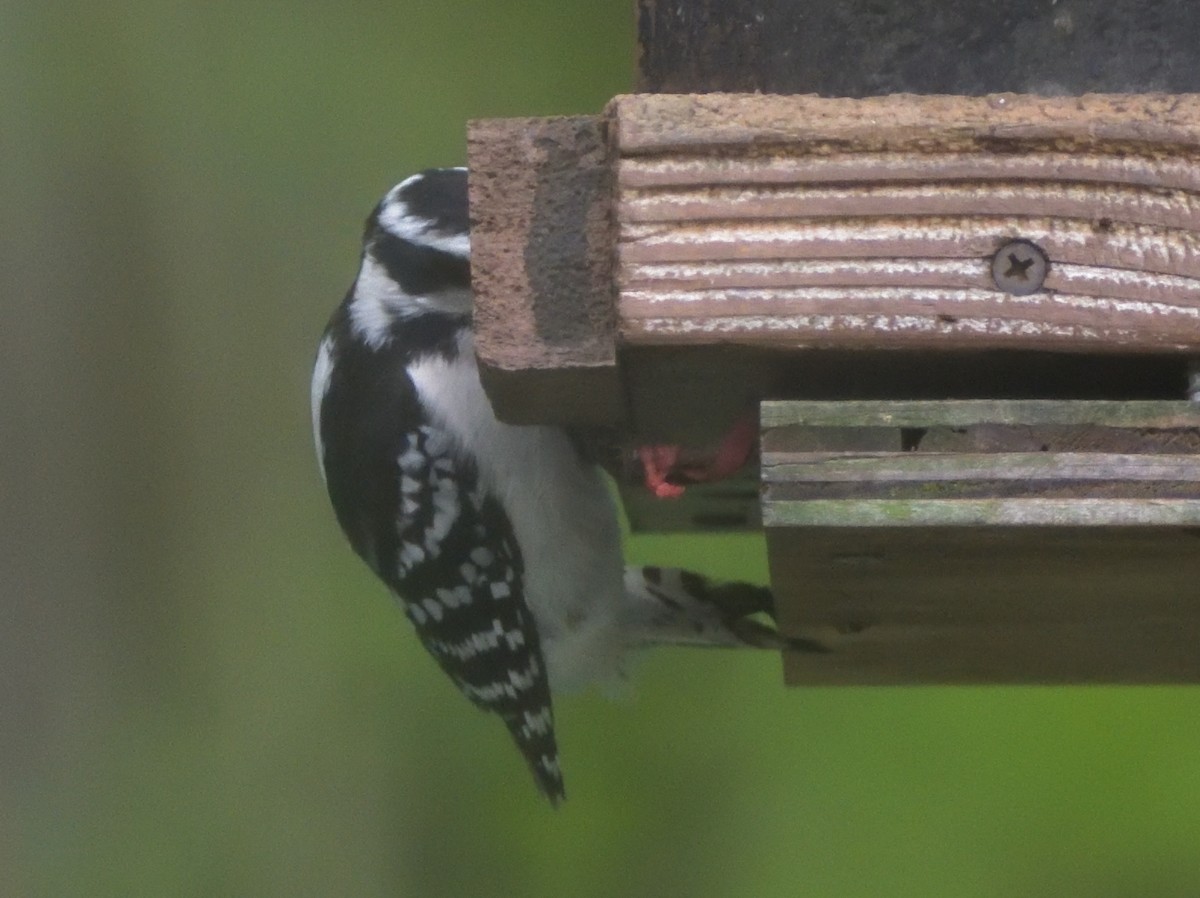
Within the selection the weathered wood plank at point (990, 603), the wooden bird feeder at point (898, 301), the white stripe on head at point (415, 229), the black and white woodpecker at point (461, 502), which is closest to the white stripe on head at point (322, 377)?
the black and white woodpecker at point (461, 502)

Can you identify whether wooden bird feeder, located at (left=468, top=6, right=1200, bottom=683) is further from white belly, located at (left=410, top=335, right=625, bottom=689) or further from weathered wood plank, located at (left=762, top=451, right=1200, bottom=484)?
white belly, located at (left=410, top=335, right=625, bottom=689)

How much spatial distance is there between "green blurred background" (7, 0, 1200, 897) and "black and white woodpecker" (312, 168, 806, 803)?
0.27m

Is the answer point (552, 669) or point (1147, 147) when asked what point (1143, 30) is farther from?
point (552, 669)

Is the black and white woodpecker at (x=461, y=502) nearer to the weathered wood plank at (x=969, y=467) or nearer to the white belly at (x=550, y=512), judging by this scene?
the white belly at (x=550, y=512)

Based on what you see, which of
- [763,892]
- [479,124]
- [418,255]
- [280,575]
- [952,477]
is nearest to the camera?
[952,477]

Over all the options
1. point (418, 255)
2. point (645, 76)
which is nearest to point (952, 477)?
point (645, 76)

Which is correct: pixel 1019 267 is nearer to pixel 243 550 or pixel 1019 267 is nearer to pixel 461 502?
pixel 461 502

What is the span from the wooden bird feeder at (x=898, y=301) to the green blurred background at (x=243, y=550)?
1.38 meters

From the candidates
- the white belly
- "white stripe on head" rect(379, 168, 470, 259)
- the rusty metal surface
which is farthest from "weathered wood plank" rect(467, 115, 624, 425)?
the white belly

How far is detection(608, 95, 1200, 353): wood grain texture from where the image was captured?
1.03 m

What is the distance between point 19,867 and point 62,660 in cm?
36

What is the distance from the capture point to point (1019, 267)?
3.43 ft

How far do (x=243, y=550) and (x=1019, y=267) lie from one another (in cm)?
Result: 214

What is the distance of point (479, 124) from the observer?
114 cm
